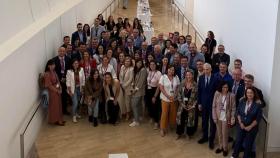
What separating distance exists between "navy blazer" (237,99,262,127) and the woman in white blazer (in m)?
4.31

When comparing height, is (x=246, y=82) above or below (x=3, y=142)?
above

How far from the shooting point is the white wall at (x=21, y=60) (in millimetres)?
8898

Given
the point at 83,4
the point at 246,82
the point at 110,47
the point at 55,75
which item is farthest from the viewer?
the point at 83,4

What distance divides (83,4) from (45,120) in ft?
26.5

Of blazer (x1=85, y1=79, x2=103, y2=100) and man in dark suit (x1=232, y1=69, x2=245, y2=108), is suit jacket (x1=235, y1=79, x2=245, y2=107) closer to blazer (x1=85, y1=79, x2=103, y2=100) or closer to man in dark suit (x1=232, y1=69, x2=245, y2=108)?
man in dark suit (x1=232, y1=69, x2=245, y2=108)

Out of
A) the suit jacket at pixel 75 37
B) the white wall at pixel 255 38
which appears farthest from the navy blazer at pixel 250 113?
the suit jacket at pixel 75 37

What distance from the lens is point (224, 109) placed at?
1023 cm

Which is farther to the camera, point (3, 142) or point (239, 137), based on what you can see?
point (239, 137)

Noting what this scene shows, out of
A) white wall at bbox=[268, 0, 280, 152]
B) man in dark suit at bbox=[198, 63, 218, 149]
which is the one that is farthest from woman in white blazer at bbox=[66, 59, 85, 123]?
white wall at bbox=[268, 0, 280, 152]

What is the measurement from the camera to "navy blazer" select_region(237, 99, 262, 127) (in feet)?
31.6

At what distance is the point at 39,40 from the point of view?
1198 centimetres

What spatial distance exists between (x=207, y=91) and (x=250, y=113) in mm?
1272

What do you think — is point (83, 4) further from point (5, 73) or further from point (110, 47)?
point (5, 73)

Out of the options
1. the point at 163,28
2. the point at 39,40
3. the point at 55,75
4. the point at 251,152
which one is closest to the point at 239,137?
the point at 251,152
